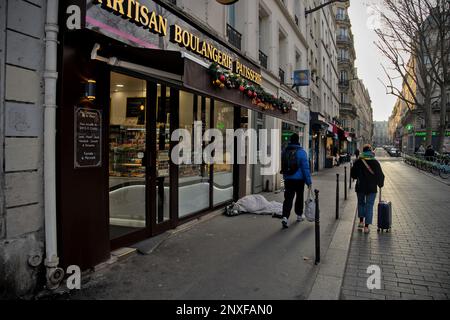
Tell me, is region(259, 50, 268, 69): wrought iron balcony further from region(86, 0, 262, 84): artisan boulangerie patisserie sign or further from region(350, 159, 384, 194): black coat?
region(350, 159, 384, 194): black coat

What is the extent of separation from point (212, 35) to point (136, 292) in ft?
19.3

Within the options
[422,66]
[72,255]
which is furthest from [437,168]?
[72,255]

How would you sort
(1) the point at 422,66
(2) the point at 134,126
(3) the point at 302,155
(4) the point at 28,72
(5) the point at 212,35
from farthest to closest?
(1) the point at 422,66
(5) the point at 212,35
(3) the point at 302,155
(2) the point at 134,126
(4) the point at 28,72

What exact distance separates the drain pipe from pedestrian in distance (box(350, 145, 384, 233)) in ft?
18.9

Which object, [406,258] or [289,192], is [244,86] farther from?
[406,258]

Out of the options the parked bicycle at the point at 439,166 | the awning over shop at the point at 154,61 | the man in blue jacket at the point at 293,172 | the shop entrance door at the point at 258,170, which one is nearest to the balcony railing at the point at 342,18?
the parked bicycle at the point at 439,166

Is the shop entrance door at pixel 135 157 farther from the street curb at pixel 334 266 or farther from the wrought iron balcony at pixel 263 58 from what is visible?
the wrought iron balcony at pixel 263 58

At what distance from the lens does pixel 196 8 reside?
7.30 meters

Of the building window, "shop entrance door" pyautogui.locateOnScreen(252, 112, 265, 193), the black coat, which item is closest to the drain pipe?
the black coat

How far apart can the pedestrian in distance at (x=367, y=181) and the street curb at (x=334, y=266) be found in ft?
1.30

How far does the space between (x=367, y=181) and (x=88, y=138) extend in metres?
5.42

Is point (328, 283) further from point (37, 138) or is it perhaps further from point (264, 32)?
point (264, 32)

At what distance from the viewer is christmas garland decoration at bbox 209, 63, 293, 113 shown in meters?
5.32

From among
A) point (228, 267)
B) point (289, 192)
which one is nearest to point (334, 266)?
point (228, 267)
